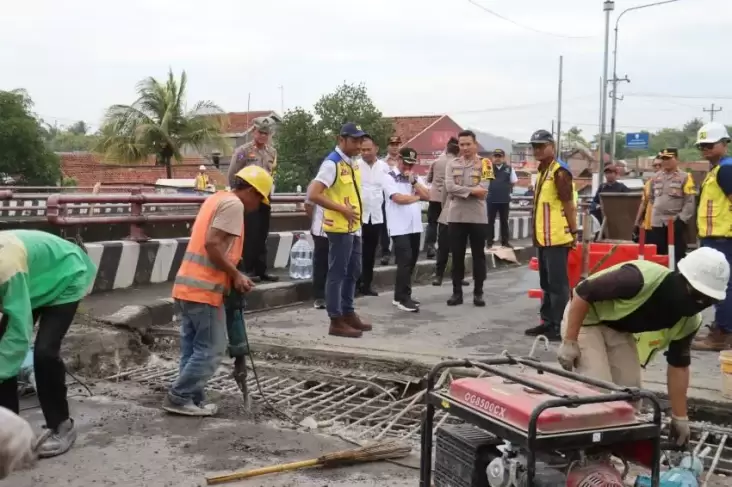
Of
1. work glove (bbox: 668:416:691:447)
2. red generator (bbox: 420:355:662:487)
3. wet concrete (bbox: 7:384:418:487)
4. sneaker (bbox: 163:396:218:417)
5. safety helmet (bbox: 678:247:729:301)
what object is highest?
safety helmet (bbox: 678:247:729:301)

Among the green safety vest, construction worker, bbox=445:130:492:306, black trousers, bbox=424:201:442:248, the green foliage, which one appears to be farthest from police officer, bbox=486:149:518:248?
the green foliage

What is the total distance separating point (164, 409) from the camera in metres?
5.12

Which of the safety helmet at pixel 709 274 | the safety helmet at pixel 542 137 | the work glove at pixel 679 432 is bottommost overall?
the work glove at pixel 679 432

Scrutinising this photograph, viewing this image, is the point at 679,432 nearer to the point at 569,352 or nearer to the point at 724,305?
the point at 569,352

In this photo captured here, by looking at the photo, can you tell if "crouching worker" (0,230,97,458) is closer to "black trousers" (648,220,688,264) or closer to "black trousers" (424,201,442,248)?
"black trousers" (648,220,688,264)

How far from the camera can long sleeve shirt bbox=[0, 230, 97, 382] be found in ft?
12.6

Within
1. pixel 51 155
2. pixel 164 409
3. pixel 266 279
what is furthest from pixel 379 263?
pixel 51 155

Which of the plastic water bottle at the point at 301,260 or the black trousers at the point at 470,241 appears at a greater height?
the black trousers at the point at 470,241

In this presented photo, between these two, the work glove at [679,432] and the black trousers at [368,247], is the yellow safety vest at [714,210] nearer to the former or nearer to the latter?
the work glove at [679,432]

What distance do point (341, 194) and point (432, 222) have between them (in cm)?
547

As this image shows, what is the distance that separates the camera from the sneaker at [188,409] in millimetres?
5031

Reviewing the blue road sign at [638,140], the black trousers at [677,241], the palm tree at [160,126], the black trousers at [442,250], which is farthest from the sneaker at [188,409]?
the blue road sign at [638,140]

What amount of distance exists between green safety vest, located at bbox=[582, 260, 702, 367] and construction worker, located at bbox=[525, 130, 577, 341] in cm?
268

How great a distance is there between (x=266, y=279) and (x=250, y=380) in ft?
11.1
